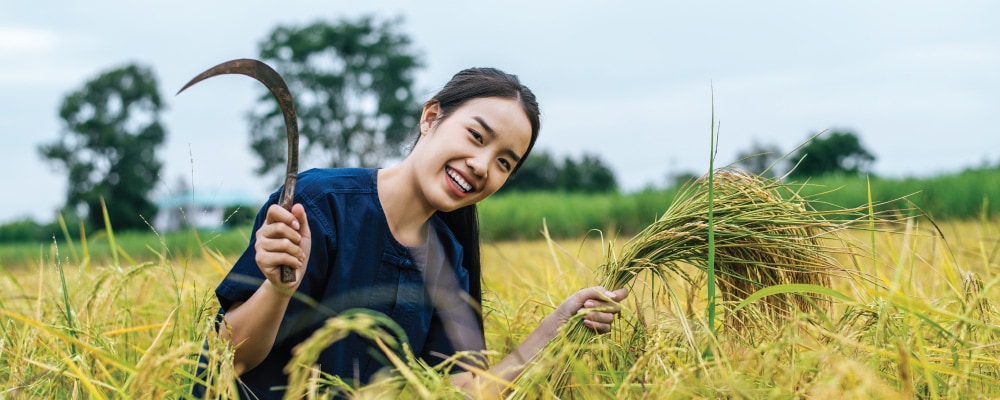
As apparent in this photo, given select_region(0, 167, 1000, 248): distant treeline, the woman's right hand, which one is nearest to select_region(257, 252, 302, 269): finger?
the woman's right hand

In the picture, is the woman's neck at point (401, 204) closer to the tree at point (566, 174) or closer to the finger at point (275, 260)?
the finger at point (275, 260)

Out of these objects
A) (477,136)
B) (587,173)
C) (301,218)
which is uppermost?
(477,136)

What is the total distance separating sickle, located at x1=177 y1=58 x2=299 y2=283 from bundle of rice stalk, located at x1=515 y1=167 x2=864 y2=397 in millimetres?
515

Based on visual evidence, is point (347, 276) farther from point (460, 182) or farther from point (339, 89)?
point (339, 89)

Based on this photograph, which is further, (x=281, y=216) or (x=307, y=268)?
(x=307, y=268)

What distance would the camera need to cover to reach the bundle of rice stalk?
141 cm

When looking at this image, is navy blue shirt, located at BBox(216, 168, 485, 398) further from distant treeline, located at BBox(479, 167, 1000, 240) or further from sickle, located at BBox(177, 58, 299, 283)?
distant treeline, located at BBox(479, 167, 1000, 240)

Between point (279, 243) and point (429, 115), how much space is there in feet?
1.95

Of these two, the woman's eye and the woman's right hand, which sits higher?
the woman's eye

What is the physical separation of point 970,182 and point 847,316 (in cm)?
756

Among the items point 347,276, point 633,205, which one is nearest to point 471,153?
point 347,276

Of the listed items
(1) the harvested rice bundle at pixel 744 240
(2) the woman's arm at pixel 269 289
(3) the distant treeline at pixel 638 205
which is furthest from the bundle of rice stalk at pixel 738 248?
(3) the distant treeline at pixel 638 205

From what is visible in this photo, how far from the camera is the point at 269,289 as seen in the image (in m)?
1.33

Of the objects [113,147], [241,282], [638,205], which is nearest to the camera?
[241,282]
